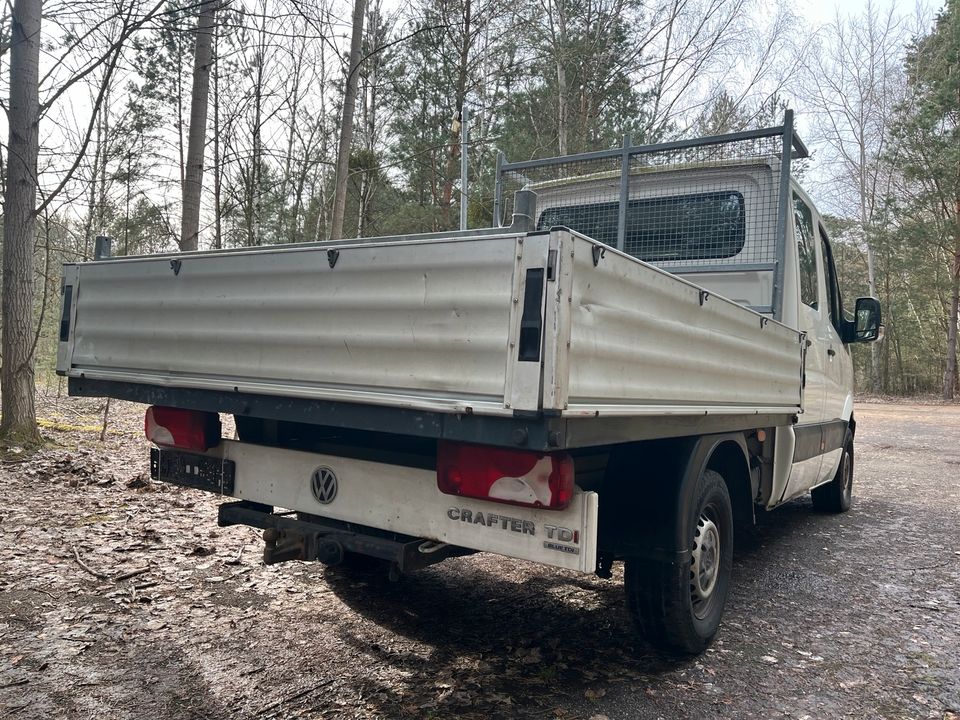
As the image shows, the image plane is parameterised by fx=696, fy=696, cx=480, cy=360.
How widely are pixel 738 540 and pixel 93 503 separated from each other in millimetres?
5072

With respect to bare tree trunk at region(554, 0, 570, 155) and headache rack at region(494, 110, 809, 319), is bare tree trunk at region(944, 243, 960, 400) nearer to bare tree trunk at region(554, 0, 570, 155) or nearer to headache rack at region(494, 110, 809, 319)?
bare tree trunk at region(554, 0, 570, 155)

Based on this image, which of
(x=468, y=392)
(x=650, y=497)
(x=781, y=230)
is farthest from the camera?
(x=781, y=230)

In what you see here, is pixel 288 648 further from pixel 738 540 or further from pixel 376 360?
pixel 738 540

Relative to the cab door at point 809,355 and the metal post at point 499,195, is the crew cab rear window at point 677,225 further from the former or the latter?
the metal post at point 499,195

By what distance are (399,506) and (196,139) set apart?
24.3 ft

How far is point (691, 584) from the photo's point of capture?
3.14m

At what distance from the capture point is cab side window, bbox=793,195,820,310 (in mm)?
4668

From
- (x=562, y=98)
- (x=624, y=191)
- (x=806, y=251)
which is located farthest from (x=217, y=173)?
(x=806, y=251)

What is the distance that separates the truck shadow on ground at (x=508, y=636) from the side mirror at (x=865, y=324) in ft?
7.45

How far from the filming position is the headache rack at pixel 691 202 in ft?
14.7

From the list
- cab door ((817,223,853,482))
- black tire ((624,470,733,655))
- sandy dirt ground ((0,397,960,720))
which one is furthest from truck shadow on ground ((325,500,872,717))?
cab door ((817,223,853,482))

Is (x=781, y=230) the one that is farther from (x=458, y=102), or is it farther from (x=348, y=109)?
(x=458, y=102)

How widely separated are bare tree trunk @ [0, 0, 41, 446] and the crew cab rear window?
18.6ft

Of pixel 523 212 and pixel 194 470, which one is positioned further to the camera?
pixel 194 470
